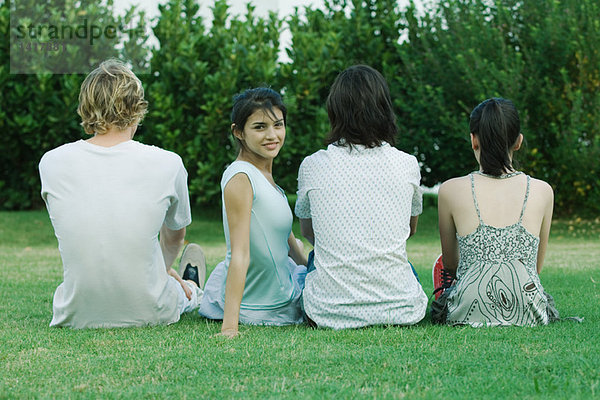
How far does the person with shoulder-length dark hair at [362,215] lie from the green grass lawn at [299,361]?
0.17m

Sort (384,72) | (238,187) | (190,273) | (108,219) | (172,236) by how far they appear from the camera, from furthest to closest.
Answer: (384,72)
(190,273)
(172,236)
(238,187)
(108,219)

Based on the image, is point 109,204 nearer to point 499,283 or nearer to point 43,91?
point 499,283

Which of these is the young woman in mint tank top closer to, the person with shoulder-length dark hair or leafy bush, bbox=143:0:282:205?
the person with shoulder-length dark hair

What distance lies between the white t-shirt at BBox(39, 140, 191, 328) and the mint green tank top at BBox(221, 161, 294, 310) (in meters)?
0.46

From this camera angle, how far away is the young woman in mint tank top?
13.9 feet

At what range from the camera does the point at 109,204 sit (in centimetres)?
413

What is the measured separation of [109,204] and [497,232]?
2.34m

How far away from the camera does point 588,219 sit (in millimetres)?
15828

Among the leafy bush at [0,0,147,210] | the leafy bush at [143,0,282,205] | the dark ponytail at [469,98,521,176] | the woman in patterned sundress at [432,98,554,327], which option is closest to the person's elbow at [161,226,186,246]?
the woman in patterned sundress at [432,98,554,327]

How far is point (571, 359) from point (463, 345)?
55cm

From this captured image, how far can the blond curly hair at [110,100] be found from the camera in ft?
13.6

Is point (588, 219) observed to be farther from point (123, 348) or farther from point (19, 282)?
point (123, 348)

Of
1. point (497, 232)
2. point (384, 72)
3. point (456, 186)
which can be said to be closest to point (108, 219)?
point (456, 186)

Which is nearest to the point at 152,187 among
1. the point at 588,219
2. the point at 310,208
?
the point at 310,208
